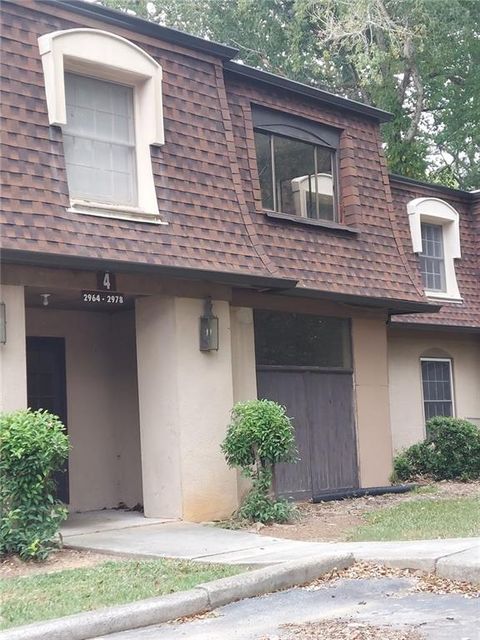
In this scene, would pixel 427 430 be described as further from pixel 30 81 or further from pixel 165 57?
pixel 30 81

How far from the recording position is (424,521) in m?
10.9

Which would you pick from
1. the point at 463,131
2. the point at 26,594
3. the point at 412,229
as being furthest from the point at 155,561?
the point at 463,131

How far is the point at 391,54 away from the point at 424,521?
592 inches

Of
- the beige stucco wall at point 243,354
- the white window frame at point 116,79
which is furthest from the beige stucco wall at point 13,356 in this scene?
the beige stucco wall at point 243,354

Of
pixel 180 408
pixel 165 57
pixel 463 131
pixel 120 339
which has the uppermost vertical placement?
pixel 463 131

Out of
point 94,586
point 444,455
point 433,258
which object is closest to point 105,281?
point 94,586

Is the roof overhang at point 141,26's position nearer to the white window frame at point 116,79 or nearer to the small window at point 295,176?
the white window frame at point 116,79

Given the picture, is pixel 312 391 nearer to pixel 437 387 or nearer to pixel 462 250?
pixel 437 387

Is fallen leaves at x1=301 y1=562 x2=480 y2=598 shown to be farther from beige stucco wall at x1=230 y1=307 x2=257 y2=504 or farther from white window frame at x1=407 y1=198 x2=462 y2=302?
white window frame at x1=407 y1=198 x2=462 y2=302

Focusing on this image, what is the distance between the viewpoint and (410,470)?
51.9 feet

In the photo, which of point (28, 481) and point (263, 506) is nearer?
point (28, 481)

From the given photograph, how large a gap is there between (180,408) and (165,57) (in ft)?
14.8

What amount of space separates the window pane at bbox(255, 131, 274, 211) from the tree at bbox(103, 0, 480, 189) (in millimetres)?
10006

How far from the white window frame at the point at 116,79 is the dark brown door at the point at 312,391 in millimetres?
2864
